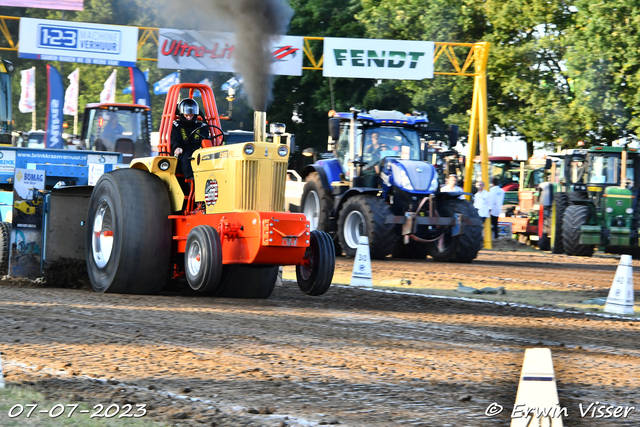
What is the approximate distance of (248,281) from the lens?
32.4 ft

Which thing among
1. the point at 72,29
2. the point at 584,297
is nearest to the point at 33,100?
the point at 72,29

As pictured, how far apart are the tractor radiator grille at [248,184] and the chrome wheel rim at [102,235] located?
166 centimetres

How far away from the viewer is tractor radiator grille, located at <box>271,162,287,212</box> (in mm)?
8977

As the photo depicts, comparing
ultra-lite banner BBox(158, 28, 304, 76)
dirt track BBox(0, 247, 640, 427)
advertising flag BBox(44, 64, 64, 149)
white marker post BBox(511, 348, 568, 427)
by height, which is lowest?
dirt track BBox(0, 247, 640, 427)

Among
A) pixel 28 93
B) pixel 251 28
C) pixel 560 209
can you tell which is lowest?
pixel 560 209

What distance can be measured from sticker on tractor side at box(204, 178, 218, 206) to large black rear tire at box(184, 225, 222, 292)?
540mm

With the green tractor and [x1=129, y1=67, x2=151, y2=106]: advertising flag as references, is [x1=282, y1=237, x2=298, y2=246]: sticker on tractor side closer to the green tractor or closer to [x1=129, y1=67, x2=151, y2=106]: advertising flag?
the green tractor

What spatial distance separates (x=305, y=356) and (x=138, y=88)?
71.8 ft

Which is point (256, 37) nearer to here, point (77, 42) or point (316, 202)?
point (316, 202)

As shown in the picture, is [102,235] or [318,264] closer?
[318,264]

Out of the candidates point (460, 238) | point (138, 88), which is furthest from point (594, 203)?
point (138, 88)

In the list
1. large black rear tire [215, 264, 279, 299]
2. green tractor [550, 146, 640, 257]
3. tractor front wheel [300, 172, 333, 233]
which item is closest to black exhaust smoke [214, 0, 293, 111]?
large black rear tire [215, 264, 279, 299]

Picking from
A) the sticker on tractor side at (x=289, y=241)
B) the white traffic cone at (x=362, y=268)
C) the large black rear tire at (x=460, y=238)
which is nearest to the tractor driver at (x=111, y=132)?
the large black rear tire at (x=460, y=238)

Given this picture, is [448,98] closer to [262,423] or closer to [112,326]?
[112,326]
